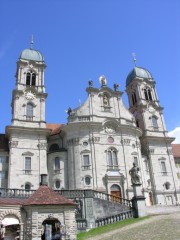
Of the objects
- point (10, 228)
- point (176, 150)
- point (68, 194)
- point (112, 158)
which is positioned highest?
point (176, 150)

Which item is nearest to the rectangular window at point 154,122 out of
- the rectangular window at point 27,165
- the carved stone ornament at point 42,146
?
the carved stone ornament at point 42,146

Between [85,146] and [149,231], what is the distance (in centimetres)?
2309

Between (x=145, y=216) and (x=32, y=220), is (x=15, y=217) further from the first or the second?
(x=145, y=216)

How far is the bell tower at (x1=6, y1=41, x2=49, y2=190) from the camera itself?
129 ft

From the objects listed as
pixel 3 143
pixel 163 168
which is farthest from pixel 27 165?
pixel 163 168

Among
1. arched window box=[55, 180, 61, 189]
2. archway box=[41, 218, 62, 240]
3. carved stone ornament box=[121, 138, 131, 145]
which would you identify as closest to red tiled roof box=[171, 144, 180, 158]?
carved stone ornament box=[121, 138, 131, 145]

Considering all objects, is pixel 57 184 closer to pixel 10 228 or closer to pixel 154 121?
pixel 10 228

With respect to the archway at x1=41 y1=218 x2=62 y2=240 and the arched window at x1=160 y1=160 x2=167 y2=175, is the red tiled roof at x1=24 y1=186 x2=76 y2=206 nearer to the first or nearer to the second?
the archway at x1=41 y1=218 x2=62 y2=240

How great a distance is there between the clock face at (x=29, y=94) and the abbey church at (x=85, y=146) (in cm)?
16

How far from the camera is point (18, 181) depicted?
38688 mm

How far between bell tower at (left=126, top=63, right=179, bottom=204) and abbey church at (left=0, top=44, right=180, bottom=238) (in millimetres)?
167

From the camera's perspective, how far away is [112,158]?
140 feet

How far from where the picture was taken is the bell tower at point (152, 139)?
46156 millimetres

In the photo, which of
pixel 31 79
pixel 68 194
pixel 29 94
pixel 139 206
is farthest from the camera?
pixel 31 79
